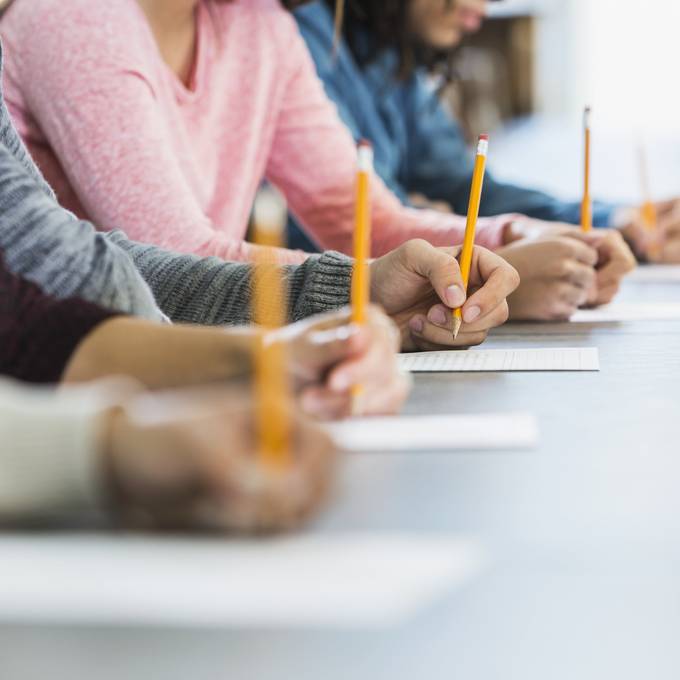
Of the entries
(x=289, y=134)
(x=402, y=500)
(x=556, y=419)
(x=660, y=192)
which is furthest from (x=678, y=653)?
(x=660, y=192)

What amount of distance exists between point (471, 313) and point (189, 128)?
0.58 m

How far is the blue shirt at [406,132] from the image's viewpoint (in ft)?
6.02

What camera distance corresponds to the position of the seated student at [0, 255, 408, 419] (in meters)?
0.55

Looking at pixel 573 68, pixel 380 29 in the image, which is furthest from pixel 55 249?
pixel 573 68

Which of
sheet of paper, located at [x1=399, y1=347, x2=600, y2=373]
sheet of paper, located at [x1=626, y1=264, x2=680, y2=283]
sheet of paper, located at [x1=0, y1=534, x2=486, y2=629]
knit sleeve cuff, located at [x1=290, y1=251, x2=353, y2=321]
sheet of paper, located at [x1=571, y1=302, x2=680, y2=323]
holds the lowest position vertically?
sheet of paper, located at [x1=626, y1=264, x2=680, y2=283]

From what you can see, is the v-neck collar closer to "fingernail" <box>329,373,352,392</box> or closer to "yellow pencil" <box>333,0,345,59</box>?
"yellow pencil" <box>333,0,345,59</box>

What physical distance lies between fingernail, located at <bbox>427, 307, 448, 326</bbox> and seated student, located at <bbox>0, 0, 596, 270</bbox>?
18 cm

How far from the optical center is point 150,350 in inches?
21.8

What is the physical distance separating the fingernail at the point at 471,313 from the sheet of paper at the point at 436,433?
265 mm

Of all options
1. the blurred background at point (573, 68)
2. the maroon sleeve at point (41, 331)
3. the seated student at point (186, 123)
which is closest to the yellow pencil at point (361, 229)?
the maroon sleeve at point (41, 331)

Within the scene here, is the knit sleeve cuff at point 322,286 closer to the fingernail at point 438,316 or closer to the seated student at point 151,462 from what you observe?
the fingernail at point 438,316

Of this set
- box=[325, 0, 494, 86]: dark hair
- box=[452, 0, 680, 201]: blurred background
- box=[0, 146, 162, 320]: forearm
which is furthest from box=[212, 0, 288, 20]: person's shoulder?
box=[452, 0, 680, 201]: blurred background

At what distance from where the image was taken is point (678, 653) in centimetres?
34

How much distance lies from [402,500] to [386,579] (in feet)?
0.35
